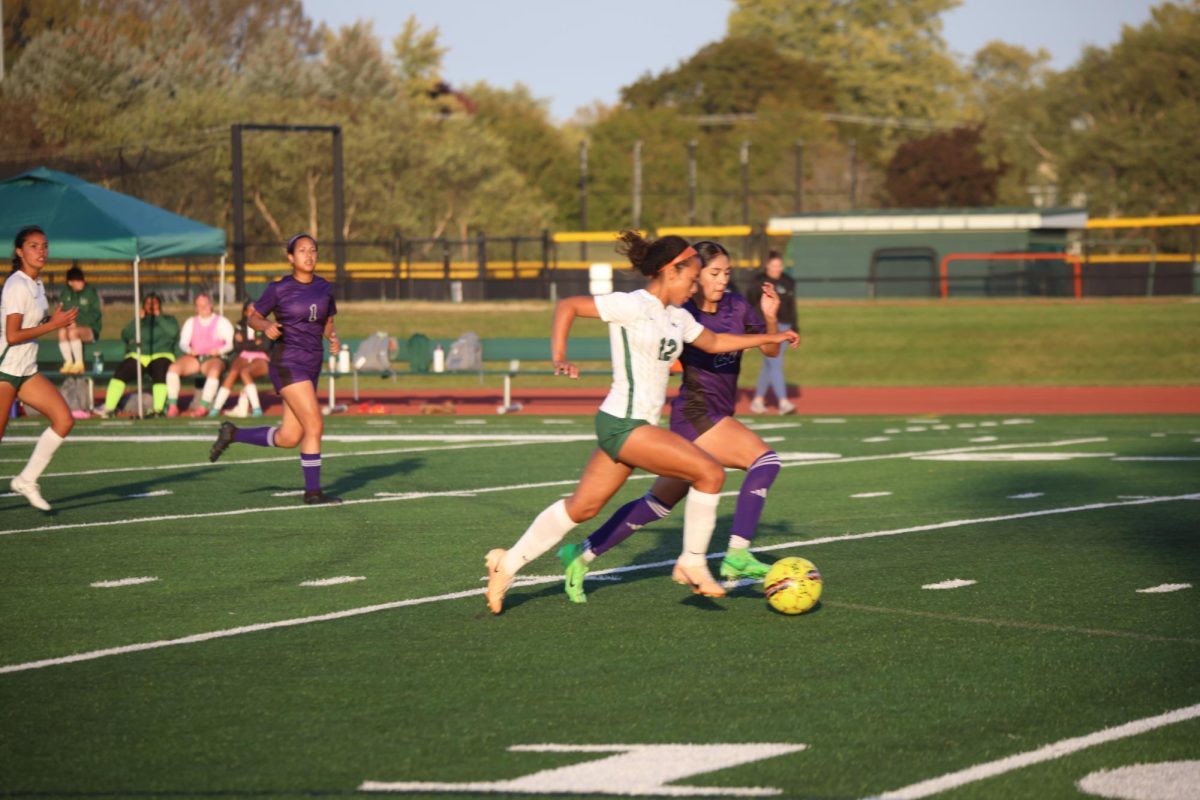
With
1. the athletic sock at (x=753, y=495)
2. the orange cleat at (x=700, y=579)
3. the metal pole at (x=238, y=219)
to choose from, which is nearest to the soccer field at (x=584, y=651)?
the orange cleat at (x=700, y=579)

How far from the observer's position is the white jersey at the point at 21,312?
38.4ft

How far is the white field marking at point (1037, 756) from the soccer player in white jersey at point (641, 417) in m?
2.58

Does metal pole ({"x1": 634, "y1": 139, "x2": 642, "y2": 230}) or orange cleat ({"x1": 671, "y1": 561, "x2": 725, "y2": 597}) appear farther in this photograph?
metal pole ({"x1": 634, "y1": 139, "x2": 642, "y2": 230})

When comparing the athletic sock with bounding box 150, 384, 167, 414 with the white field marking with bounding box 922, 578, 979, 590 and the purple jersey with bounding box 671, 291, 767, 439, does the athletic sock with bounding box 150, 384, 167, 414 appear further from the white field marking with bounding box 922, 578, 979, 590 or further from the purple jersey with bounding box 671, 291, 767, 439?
the white field marking with bounding box 922, 578, 979, 590

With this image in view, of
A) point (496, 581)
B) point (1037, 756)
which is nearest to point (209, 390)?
point (496, 581)

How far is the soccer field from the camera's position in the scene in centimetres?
560

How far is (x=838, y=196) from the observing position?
7838 cm

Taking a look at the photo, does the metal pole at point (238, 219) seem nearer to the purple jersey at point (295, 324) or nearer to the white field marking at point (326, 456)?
the white field marking at point (326, 456)

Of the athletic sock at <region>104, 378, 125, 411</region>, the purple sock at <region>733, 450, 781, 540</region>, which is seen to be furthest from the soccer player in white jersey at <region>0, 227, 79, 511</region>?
the athletic sock at <region>104, 378, 125, 411</region>

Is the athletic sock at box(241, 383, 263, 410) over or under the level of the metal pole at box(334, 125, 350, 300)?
under

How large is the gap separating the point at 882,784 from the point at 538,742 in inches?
51.2

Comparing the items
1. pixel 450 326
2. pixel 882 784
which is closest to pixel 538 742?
pixel 882 784

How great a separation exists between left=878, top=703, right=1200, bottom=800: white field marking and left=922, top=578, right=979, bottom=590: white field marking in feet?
8.99

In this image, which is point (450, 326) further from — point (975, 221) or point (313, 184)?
point (313, 184)
